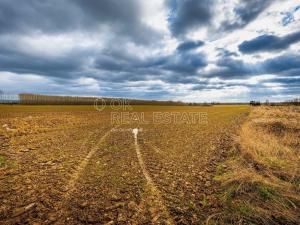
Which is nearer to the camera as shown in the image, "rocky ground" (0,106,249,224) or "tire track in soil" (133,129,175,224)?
"tire track in soil" (133,129,175,224)

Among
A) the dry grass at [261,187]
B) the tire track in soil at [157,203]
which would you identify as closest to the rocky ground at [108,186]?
the tire track in soil at [157,203]

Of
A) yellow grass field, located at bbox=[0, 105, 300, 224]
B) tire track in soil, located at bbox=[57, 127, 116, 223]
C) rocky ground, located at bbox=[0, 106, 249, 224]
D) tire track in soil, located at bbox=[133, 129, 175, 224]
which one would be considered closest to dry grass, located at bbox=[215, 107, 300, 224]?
yellow grass field, located at bbox=[0, 105, 300, 224]

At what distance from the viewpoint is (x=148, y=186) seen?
7750 mm

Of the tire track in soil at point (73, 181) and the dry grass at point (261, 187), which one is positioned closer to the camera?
the dry grass at point (261, 187)

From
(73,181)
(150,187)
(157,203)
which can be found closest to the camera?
(157,203)

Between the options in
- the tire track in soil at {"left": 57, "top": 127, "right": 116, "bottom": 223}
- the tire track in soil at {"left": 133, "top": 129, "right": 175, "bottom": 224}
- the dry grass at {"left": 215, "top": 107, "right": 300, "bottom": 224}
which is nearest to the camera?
the tire track in soil at {"left": 133, "top": 129, "right": 175, "bottom": 224}

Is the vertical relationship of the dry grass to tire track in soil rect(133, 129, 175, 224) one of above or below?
above

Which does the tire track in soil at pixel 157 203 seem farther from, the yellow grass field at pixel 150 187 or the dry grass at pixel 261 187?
the dry grass at pixel 261 187

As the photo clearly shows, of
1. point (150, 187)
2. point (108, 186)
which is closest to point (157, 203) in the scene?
point (150, 187)

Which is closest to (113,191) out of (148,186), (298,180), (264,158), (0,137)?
(148,186)

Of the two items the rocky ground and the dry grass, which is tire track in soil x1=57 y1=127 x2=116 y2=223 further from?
the dry grass

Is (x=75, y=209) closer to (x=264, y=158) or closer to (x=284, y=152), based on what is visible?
(x=264, y=158)

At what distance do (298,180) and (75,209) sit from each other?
727 cm

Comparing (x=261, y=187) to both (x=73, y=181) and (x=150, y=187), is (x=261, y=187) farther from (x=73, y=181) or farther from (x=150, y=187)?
(x=73, y=181)
